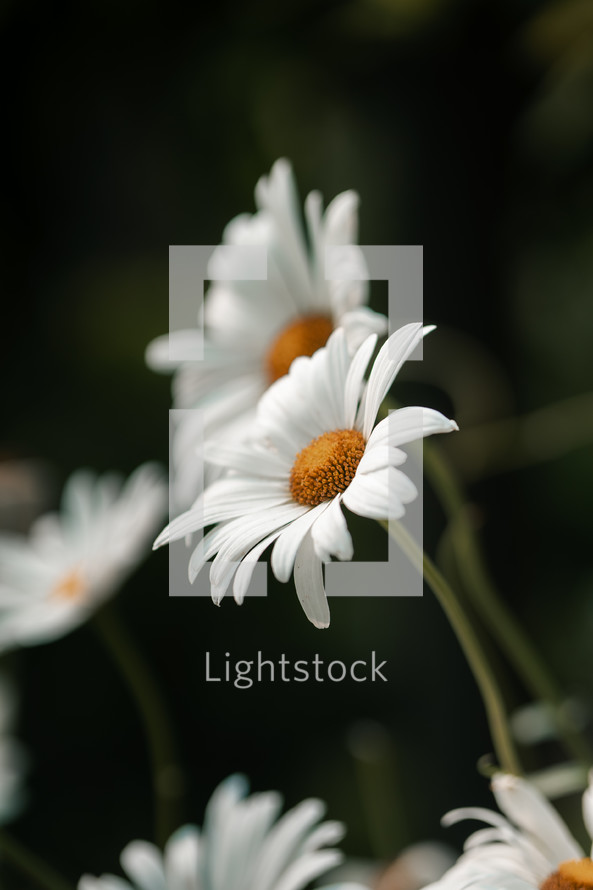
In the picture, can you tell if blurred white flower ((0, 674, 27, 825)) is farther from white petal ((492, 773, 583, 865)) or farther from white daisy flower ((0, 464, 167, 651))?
white petal ((492, 773, 583, 865))

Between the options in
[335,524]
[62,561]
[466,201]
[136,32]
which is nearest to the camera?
[335,524]

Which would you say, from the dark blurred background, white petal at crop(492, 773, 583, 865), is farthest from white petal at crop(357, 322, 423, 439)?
A: the dark blurred background

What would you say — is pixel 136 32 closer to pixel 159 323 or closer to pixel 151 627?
pixel 159 323

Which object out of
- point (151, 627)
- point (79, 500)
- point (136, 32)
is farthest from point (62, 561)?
point (136, 32)

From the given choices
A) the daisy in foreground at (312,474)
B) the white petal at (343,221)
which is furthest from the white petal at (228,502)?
the white petal at (343,221)

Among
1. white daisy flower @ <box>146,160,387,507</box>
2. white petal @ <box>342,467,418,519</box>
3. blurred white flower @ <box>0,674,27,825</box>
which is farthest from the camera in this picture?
blurred white flower @ <box>0,674,27,825</box>

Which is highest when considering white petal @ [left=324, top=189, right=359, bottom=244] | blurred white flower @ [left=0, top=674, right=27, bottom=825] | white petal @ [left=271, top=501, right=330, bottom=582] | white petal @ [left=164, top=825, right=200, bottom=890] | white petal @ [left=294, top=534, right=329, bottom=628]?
white petal @ [left=324, top=189, right=359, bottom=244]

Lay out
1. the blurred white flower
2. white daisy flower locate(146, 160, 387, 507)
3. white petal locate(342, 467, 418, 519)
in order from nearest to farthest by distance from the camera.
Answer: white petal locate(342, 467, 418, 519) < white daisy flower locate(146, 160, 387, 507) < the blurred white flower
